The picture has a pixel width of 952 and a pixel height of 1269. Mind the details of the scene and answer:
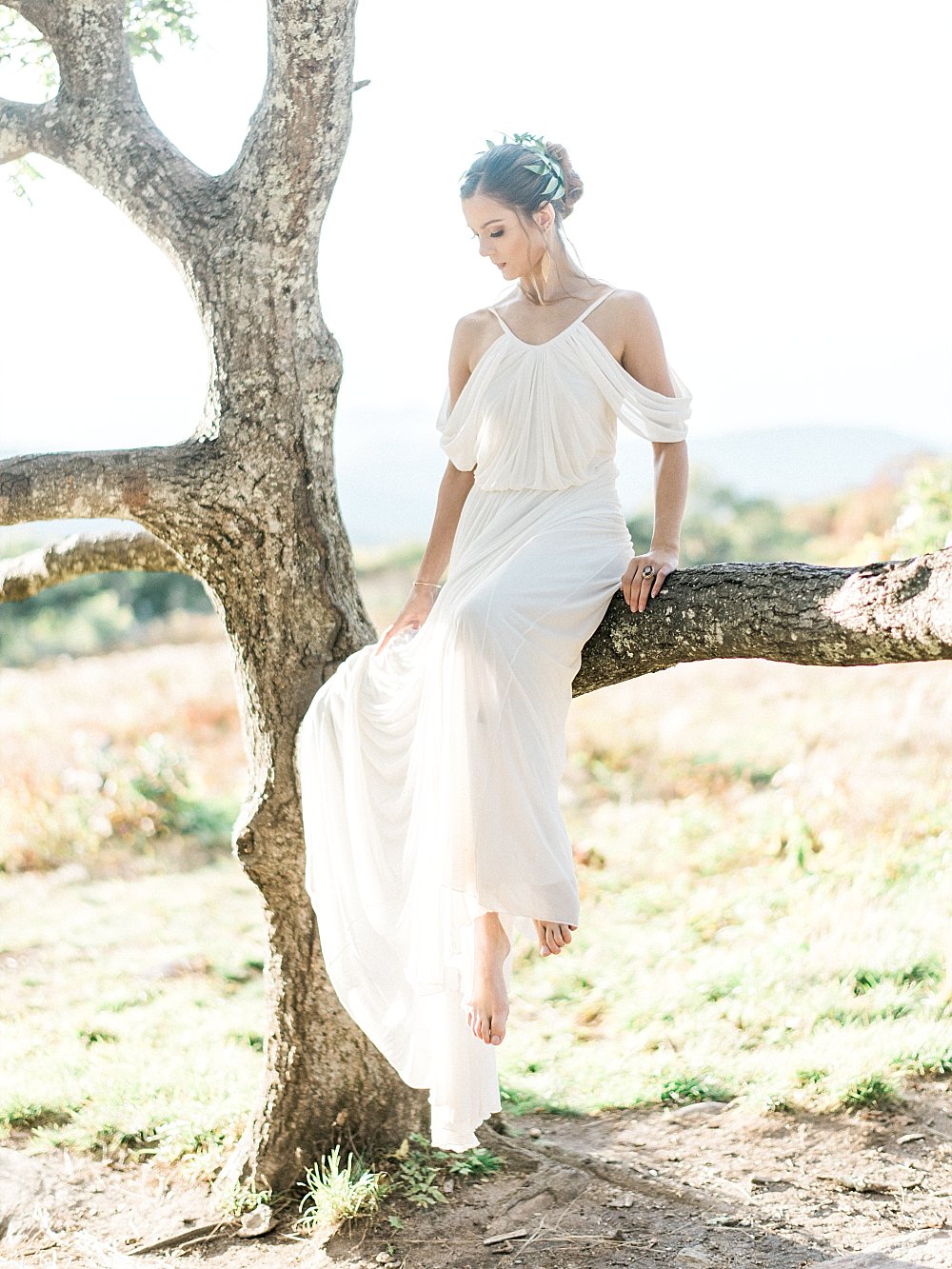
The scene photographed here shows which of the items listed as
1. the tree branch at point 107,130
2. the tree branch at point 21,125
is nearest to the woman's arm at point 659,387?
the tree branch at point 107,130

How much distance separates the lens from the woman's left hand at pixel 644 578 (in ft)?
8.39

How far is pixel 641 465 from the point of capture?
19.5 metres

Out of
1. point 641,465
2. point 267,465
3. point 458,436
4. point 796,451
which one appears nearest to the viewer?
point 458,436

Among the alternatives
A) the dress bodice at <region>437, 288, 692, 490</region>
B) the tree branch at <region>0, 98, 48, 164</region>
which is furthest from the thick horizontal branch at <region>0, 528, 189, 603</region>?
the dress bodice at <region>437, 288, 692, 490</region>

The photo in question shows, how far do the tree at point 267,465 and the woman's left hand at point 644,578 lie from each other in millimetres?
1093

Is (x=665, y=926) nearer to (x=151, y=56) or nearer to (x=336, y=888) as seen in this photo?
(x=336, y=888)

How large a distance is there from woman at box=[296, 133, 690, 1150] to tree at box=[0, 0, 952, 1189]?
0.31m

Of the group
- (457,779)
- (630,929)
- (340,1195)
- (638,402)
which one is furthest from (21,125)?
(630,929)

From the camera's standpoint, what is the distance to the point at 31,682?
1091cm

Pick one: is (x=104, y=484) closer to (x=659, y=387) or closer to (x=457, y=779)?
(x=457, y=779)

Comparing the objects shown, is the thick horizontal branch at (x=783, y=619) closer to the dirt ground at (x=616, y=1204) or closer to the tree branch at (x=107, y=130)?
the dirt ground at (x=616, y=1204)

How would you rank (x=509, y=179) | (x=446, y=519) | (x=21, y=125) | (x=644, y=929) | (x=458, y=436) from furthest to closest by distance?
1. (x=644, y=929)
2. (x=21, y=125)
3. (x=446, y=519)
4. (x=458, y=436)
5. (x=509, y=179)

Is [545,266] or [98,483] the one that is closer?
[545,266]

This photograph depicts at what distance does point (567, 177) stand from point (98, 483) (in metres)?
1.42
